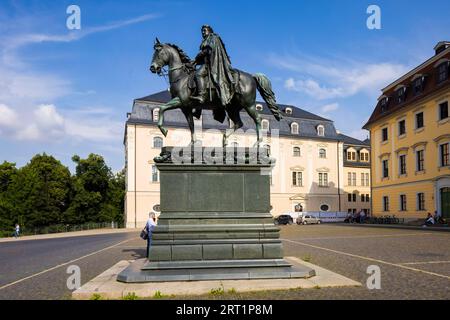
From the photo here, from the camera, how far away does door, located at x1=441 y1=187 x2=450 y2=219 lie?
3322 cm

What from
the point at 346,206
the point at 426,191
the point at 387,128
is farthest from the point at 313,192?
the point at 426,191

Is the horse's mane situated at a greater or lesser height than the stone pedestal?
greater

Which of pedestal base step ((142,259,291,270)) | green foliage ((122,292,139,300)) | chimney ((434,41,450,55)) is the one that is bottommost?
green foliage ((122,292,139,300))

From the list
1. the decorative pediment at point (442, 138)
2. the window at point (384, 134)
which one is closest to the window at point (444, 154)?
the decorative pediment at point (442, 138)

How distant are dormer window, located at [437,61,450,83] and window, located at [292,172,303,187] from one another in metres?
27.1

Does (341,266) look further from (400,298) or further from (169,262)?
(169,262)

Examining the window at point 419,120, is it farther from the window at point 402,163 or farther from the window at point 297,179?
the window at point 297,179

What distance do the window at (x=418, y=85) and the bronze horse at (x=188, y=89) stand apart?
107ft

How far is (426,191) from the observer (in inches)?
1414

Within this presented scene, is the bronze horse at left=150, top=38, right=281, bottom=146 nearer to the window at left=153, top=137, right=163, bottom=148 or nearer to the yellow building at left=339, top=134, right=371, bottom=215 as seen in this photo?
the window at left=153, top=137, right=163, bottom=148

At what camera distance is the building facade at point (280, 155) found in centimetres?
5042

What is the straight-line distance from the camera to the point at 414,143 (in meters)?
38.1

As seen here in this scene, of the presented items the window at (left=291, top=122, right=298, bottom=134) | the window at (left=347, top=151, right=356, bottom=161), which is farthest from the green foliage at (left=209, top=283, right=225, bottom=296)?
the window at (left=347, top=151, right=356, bottom=161)

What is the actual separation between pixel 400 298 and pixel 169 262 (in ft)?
14.3
